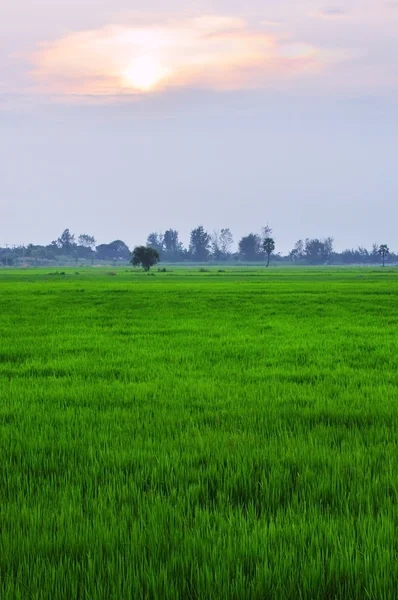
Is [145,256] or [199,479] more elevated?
[145,256]

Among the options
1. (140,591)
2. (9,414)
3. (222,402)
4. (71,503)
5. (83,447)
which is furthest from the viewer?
(222,402)

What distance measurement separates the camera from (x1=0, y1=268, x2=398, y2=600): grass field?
3.09 meters

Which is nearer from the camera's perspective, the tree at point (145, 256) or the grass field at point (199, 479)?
the grass field at point (199, 479)

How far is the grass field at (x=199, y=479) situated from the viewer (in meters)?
3.09

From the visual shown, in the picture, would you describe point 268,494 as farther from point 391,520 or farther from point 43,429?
point 43,429

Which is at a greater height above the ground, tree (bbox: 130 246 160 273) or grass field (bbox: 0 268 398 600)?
tree (bbox: 130 246 160 273)

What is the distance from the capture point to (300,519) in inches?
148

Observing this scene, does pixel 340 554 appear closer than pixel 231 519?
Yes

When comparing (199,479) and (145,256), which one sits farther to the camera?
(145,256)

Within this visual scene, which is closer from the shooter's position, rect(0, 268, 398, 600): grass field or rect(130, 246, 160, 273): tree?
rect(0, 268, 398, 600): grass field

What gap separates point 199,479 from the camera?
179 inches

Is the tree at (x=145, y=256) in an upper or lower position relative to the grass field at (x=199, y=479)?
upper

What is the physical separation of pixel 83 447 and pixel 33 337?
1050cm

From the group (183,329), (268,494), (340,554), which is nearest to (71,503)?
(268,494)
